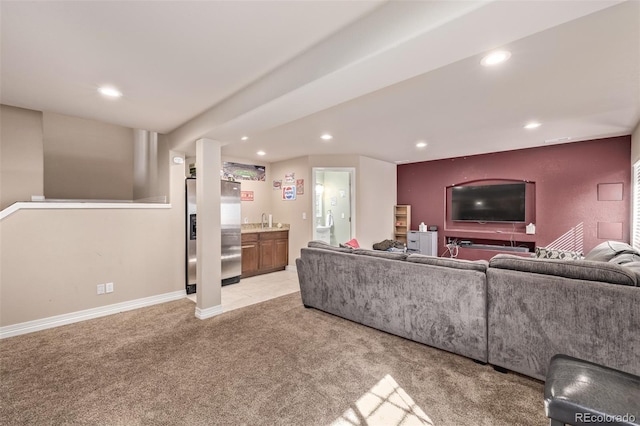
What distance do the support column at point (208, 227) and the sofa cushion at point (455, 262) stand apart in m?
2.34

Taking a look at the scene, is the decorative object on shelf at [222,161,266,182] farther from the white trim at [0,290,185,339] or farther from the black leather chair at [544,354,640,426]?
the black leather chair at [544,354,640,426]

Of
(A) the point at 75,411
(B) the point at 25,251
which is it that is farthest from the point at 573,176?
(B) the point at 25,251

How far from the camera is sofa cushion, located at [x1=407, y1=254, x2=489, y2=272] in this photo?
7.68ft

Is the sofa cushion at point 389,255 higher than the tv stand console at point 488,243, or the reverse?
the sofa cushion at point 389,255

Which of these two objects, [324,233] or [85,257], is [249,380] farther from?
[324,233]

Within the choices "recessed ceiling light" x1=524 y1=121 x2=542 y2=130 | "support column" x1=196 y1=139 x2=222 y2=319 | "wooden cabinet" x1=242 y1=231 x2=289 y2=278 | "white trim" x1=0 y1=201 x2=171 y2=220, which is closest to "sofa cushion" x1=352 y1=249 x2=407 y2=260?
"support column" x1=196 y1=139 x2=222 y2=319

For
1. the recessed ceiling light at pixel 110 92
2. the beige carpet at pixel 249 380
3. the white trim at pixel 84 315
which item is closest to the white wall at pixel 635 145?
the beige carpet at pixel 249 380

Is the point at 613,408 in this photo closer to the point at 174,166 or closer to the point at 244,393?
the point at 244,393

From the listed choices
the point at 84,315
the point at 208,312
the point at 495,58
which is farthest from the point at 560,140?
the point at 84,315

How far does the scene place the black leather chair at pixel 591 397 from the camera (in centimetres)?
103

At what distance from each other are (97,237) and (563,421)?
175 inches

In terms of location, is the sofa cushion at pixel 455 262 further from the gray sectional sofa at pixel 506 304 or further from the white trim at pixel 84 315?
the white trim at pixel 84 315

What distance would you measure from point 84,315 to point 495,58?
16.1ft

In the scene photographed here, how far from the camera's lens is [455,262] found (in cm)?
246
